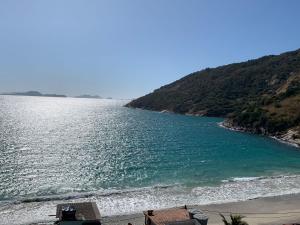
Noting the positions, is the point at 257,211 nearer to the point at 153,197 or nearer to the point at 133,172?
the point at 153,197

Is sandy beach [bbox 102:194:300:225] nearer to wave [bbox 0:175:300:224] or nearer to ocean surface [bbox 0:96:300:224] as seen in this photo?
wave [bbox 0:175:300:224]

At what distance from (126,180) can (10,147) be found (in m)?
38.8

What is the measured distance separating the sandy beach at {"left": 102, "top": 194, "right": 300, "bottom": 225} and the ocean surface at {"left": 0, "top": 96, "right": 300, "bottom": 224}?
2300 mm

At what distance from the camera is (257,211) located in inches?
1923

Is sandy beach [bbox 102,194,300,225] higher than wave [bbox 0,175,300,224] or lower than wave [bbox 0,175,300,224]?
lower

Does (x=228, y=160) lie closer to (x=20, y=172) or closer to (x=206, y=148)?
(x=206, y=148)

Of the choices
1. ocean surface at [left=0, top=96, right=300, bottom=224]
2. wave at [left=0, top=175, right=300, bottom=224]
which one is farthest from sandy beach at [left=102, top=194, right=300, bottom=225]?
ocean surface at [left=0, top=96, right=300, bottom=224]

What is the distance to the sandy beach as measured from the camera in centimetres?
4422

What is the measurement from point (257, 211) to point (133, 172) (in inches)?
1005

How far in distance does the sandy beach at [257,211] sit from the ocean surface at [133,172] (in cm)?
230

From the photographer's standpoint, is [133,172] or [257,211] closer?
[257,211]

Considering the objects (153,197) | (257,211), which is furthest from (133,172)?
(257,211)

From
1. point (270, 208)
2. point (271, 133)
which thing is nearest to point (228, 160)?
point (270, 208)

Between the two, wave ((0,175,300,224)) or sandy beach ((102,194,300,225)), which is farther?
wave ((0,175,300,224))
